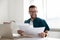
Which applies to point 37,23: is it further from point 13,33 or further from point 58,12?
point 58,12

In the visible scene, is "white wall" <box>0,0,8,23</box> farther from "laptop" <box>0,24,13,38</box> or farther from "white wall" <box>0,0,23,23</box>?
"laptop" <box>0,24,13,38</box>

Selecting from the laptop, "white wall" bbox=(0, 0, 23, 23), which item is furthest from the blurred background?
the laptop

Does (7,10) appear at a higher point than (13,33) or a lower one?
higher

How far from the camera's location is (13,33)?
1.22 m

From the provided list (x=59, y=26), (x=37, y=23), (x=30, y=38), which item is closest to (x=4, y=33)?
(x=30, y=38)

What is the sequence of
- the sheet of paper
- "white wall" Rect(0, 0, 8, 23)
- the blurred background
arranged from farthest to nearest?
1. "white wall" Rect(0, 0, 8, 23)
2. the blurred background
3. the sheet of paper

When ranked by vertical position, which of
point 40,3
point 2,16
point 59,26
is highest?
point 40,3

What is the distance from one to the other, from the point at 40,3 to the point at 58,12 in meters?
0.45

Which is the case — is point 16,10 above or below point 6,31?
above

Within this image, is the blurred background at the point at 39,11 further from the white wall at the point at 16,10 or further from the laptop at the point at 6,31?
the laptop at the point at 6,31

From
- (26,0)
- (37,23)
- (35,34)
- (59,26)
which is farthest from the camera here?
(26,0)

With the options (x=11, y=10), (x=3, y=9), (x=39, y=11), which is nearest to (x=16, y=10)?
(x=11, y=10)

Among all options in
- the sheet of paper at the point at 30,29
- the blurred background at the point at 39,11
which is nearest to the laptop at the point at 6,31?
the sheet of paper at the point at 30,29

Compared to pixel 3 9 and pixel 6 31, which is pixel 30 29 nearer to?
pixel 6 31
